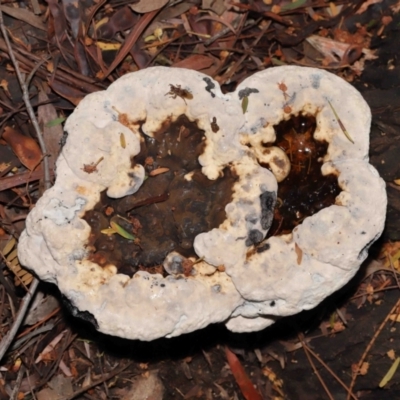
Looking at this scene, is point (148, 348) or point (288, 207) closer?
point (288, 207)

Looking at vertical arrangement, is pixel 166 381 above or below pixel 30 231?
below

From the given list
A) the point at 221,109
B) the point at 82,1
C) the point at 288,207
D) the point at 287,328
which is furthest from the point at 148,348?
the point at 82,1

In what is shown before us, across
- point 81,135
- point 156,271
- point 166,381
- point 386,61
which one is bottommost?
point 166,381

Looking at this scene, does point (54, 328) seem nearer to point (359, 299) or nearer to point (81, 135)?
point (81, 135)

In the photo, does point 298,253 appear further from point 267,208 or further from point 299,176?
point 299,176

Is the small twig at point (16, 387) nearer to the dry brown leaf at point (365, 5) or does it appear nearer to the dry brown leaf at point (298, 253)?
the dry brown leaf at point (298, 253)

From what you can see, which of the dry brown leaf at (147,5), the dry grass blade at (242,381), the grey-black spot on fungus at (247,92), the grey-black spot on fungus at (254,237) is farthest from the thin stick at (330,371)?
the dry brown leaf at (147,5)

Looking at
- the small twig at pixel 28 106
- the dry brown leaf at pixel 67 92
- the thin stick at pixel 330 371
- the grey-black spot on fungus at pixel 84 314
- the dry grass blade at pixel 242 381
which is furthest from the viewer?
the dry grass blade at pixel 242 381

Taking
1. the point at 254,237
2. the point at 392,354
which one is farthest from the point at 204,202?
the point at 392,354
